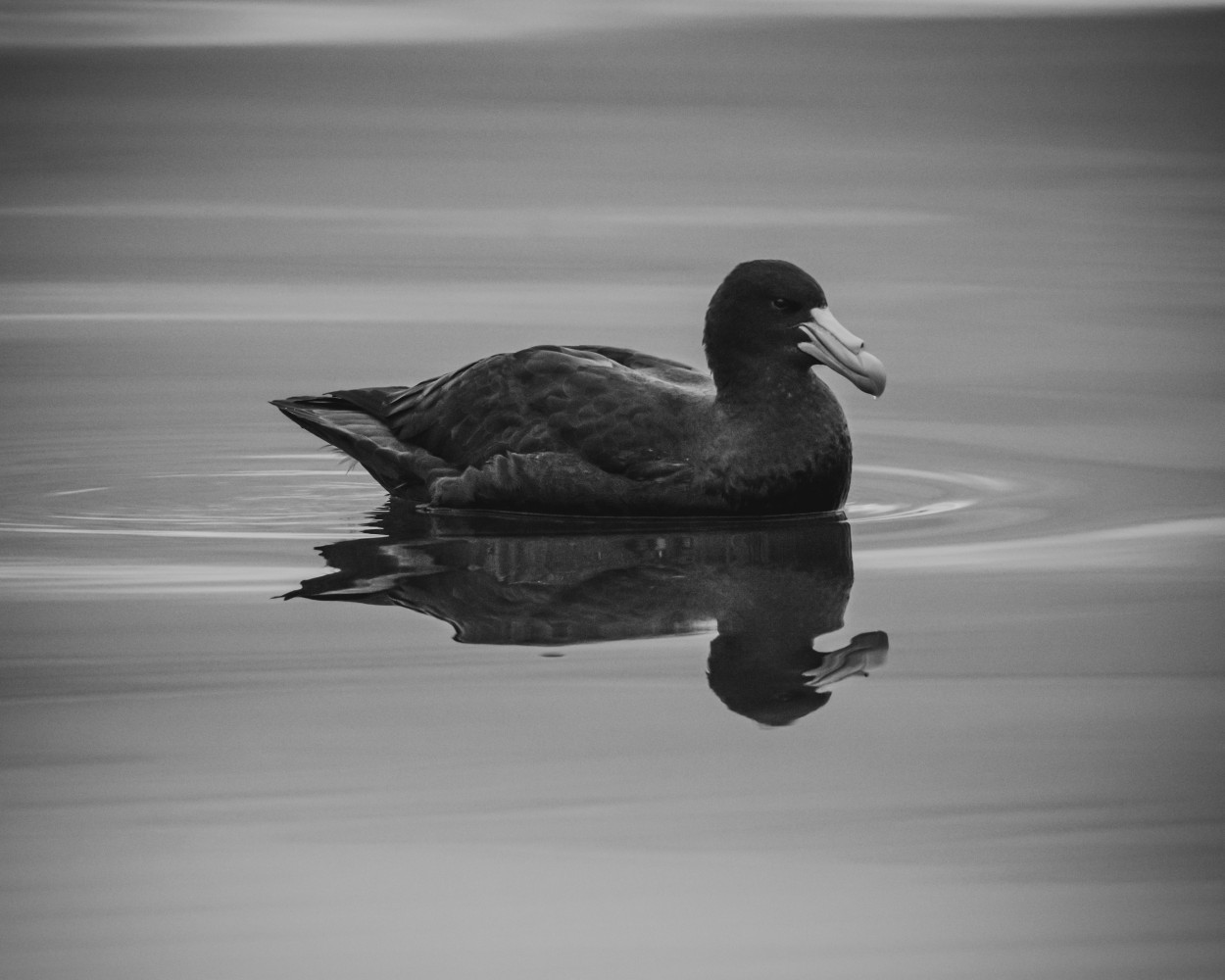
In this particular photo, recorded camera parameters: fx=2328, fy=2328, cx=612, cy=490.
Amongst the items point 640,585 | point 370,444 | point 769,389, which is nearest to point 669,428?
point 769,389

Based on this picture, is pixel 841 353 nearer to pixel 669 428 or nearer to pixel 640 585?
pixel 669 428

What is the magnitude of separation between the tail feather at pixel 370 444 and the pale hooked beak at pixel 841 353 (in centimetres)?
152

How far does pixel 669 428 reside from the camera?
8.73 m

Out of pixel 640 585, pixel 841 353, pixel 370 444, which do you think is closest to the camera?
pixel 640 585

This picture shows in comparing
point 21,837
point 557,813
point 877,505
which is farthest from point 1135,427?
point 21,837

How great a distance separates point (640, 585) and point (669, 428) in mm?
1293

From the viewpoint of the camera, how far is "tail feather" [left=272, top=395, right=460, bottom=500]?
30.6 ft

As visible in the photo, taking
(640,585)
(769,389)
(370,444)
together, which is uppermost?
(769,389)

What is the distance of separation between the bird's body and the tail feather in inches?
0.6

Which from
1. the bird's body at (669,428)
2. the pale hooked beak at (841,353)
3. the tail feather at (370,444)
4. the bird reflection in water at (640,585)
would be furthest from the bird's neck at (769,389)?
the tail feather at (370,444)

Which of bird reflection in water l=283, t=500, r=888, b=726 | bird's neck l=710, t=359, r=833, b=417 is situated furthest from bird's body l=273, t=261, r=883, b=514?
bird reflection in water l=283, t=500, r=888, b=726

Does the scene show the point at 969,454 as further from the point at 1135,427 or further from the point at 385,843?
the point at 385,843

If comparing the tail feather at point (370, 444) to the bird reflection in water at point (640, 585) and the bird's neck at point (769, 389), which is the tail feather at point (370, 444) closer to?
the bird reflection in water at point (640, 585)

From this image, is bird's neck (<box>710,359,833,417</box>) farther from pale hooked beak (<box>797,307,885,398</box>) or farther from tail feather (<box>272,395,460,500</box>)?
tail feather (<box>272,395,460,500</box>)
